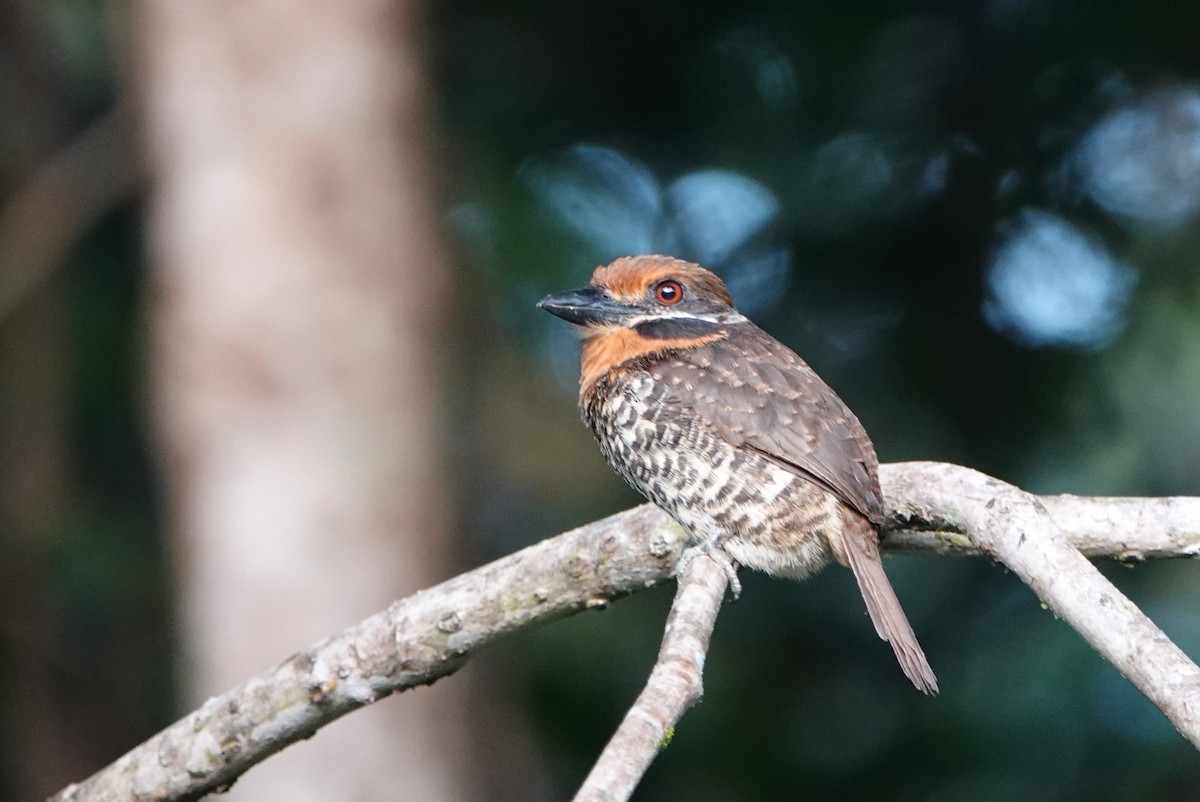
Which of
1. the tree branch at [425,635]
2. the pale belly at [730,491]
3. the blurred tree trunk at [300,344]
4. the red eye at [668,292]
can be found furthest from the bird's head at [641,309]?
the blurred tree trunk at [300,344]

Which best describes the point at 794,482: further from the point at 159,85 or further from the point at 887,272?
the point at 159,85

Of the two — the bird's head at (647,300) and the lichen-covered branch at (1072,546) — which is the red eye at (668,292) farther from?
the lichen-covered branch at (1072,546)

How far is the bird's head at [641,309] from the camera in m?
3.32

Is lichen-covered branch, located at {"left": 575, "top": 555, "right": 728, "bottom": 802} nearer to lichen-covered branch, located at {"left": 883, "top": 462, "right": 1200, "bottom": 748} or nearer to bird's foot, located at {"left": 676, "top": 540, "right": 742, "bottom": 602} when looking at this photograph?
bird's foot, located at {"left": 676, "top": 540, "right": 742, "bottom": 602}

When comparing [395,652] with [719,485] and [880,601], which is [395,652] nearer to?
[719,485]

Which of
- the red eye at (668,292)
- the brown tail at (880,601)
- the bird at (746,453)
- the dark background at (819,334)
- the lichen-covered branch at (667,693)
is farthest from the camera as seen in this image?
the dark background at (819,334)

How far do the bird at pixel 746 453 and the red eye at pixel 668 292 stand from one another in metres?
0.12

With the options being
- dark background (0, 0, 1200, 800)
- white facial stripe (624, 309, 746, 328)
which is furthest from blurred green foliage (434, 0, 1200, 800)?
white facial stripe (624, 309, 746, 328)

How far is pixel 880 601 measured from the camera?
279cm

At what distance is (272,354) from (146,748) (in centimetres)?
221

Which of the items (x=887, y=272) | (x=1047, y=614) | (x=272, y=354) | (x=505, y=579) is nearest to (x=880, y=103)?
(x=887, y=272)

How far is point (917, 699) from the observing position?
471cm

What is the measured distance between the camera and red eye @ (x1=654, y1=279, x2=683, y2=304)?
3.44 meters

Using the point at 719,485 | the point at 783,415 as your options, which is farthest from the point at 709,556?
the point at 783,415
